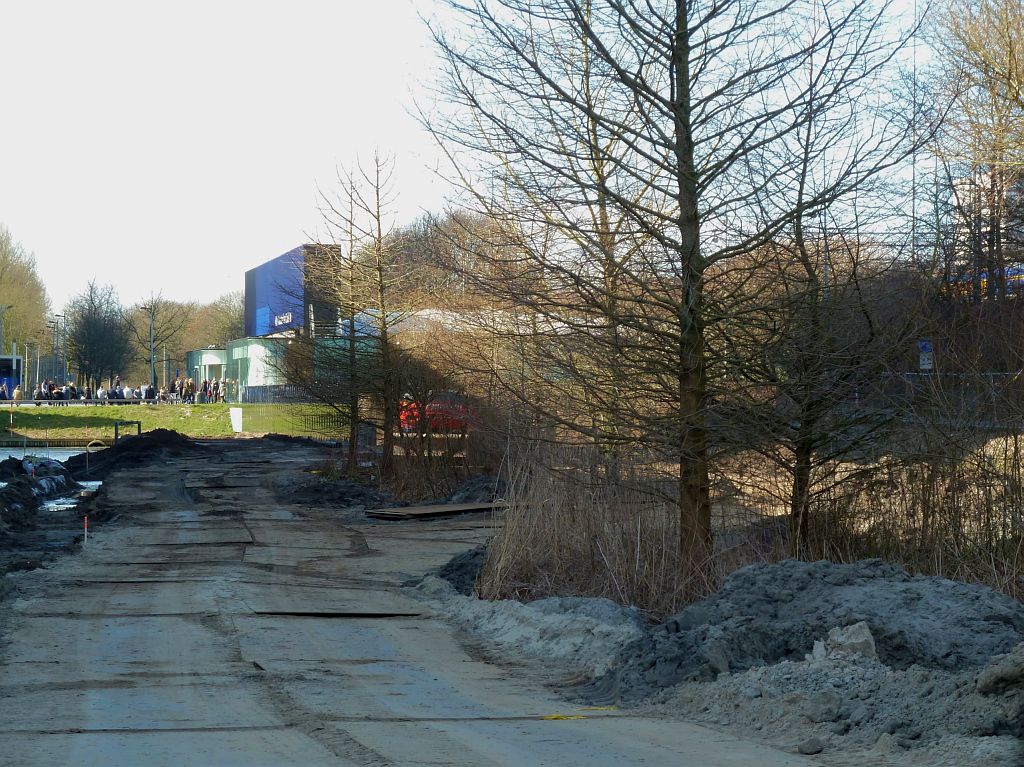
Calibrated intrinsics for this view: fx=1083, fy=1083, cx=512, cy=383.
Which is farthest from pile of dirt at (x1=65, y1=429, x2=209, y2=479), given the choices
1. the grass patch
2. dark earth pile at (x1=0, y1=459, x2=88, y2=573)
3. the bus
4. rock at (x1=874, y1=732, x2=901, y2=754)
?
the bus

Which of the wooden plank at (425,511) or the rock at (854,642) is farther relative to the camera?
the wooden plank at (425,511)

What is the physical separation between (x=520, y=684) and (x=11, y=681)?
3.63 meters

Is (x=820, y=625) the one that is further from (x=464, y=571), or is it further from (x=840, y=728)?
(x=464, y=571)

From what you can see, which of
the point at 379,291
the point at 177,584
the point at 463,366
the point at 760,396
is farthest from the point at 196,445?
the point at 760,396

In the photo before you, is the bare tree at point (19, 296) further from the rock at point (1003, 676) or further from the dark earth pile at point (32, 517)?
the rock at point (1003, 676)

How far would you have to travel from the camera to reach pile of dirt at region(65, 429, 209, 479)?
102 feet

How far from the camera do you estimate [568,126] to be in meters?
9.77

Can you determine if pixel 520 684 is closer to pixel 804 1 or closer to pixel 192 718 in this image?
pixel 192 718

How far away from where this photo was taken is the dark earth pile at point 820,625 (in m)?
7.27

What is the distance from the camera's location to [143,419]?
182 feet

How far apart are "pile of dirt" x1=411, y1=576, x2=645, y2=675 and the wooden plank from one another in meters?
9.10

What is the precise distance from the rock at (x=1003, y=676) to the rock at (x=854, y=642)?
1.20 m

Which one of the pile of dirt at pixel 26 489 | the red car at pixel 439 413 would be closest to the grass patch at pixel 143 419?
the pile of dirt at pixel 26 489

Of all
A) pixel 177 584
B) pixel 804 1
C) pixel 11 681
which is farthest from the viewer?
pixel 177 584
